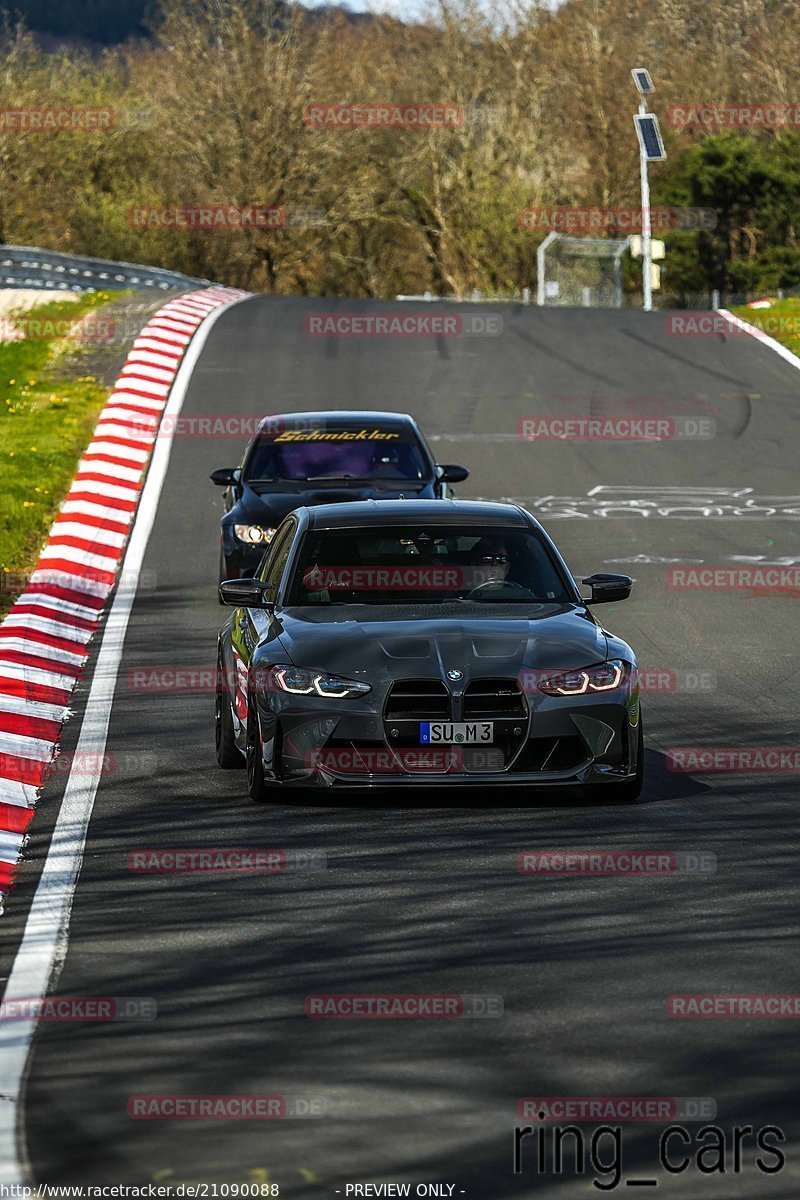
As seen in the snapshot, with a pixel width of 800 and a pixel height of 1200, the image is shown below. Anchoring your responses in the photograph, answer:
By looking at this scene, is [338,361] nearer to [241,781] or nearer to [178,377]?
[178,377]

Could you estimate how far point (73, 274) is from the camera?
46.9m

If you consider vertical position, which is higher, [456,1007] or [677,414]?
[456,1007]

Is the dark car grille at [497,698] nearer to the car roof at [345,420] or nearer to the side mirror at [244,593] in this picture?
the side mirror at [244,593]

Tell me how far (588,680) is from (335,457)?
872 centimetres

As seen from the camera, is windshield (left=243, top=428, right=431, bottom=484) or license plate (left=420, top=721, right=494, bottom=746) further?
windshield (left=243, top=428, right=431, bottom=484)

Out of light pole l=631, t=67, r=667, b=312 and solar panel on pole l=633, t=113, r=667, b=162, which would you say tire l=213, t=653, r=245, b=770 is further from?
solar panel on pole l=633, t=113, r=667, b=162

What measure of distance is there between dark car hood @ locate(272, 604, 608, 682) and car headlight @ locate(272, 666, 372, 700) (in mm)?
44

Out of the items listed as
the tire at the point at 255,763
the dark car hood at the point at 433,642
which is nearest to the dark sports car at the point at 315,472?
the dark car hood at the point at 433,642

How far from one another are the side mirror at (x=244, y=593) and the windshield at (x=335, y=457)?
698 centimetres

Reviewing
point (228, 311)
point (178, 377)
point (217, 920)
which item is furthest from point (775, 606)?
point (228, 311)

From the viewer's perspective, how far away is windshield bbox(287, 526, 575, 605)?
34.2ft

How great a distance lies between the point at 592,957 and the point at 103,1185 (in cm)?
244

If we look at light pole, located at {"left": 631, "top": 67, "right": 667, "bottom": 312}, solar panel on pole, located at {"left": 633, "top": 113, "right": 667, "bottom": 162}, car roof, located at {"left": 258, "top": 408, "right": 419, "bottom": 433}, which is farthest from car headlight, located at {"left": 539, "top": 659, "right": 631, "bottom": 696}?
solar panel on pole, located at {"left": 633, "top": 113, "right": 667, "bottom": 162}

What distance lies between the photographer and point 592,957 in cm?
685
